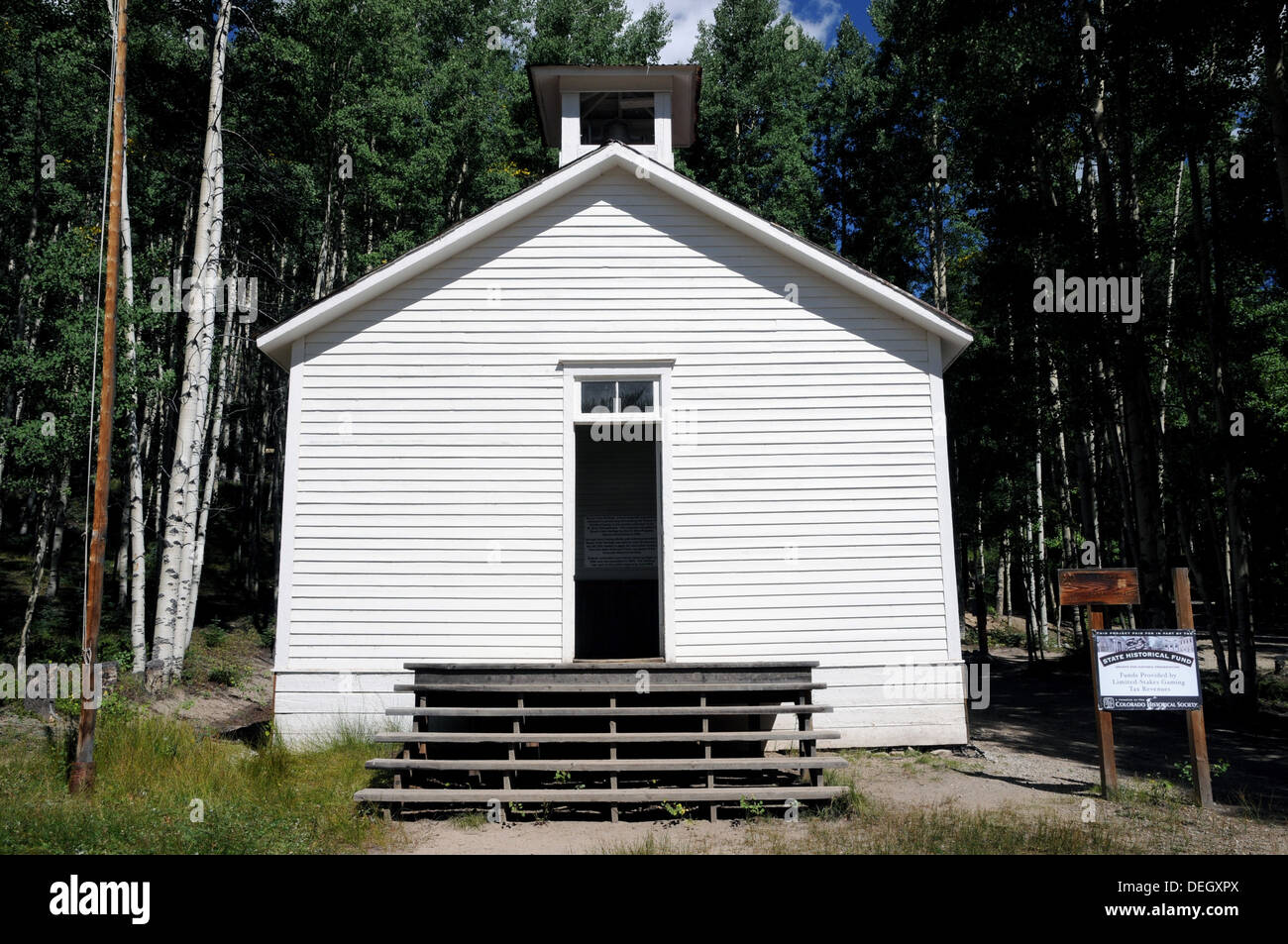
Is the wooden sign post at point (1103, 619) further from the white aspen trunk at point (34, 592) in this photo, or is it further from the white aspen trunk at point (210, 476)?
the white aspen trunk at point (34, 592)

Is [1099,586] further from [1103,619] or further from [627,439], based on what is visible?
[627,439]

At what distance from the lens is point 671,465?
9258 millimetres

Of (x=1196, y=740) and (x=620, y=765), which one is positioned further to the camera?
(x=1196, y=740)

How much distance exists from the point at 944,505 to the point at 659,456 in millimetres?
3196

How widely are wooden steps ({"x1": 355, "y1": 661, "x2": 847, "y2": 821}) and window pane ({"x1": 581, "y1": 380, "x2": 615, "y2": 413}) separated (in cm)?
296

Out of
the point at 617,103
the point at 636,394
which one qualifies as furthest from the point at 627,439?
the point at 617,103

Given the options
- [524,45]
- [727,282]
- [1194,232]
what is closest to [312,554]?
[727,282]

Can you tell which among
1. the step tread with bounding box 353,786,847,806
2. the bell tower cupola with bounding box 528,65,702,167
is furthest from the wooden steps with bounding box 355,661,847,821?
the bell tower cupola with bounding box 528,65,702,167

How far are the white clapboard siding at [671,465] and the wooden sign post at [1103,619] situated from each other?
1690 mm

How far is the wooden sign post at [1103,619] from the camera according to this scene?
7148 millimetres

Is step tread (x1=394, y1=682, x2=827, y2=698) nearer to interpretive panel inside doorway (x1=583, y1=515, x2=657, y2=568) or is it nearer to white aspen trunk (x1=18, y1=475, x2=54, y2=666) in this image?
interpretive panel inside doorway (x1=583, y1=515, x2=657, y2=568)

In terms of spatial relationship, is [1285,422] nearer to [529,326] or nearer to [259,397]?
[529,326]

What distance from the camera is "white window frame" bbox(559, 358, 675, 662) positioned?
29.6 ft
